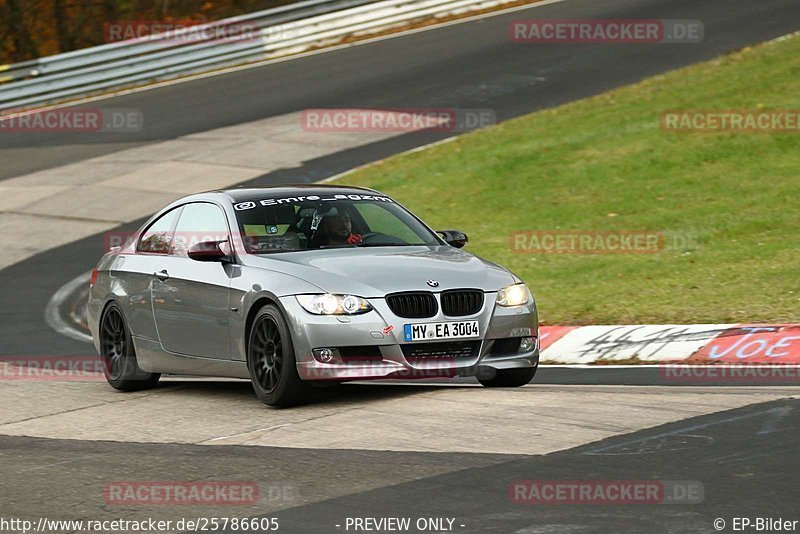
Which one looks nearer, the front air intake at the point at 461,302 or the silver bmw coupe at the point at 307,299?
the silver bmw coupe at the point at 307,299

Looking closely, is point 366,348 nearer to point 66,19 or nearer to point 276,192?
point 276,192

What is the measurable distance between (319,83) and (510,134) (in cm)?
770

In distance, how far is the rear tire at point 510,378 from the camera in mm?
9695

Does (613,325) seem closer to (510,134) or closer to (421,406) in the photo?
(421,406)

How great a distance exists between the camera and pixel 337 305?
8.96 m
